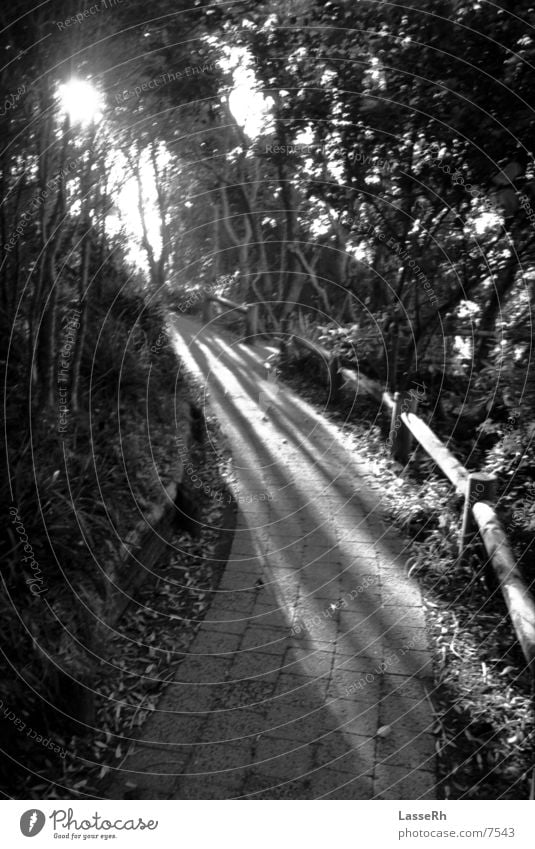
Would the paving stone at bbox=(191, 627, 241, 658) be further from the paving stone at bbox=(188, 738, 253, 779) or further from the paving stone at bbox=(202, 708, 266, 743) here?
the paving stone at bbox=(188, 738, 253, 779)

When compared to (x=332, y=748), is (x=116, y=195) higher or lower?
higher

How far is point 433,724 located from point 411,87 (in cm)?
404

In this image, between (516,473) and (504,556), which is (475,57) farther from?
(504,556)

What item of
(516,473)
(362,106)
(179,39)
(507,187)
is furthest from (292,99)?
(516,473)

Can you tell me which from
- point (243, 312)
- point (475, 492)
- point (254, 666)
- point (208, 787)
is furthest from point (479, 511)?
point (243, 312)

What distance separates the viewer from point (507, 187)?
414 centimetres

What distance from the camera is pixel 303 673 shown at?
3445 mm

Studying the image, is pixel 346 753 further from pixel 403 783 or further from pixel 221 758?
pixel 221 758

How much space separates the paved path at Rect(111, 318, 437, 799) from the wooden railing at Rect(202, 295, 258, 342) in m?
5.97

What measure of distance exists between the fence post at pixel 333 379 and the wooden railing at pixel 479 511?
1.56m

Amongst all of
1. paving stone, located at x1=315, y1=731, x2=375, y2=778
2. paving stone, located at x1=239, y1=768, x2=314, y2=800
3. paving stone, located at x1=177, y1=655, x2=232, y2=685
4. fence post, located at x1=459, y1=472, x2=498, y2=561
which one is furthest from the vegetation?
paving stone, located at x1=315, y1=731, x2=375, y2=778

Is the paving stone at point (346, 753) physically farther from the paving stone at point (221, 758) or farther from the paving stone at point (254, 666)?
the paving stone at point (254, 666)

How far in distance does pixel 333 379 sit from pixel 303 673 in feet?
19.3

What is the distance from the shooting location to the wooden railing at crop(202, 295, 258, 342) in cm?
1145
